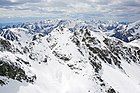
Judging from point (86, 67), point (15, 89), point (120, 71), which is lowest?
point (120, 71)

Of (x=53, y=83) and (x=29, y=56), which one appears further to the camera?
(x=29, y=56)

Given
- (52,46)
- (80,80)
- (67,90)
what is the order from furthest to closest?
(52,46) < (80,80) < (67,90)

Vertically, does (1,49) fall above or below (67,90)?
above

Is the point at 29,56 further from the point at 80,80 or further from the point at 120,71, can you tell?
the point at 120,71

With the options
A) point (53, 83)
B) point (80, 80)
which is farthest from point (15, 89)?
point (80, 80)

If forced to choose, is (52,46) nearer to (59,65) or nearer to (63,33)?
(63,33)

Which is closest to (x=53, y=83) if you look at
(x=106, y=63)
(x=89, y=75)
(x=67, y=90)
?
(x=67, y=90)

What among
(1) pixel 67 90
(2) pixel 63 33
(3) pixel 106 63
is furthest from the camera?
(2) pixel 63 33
